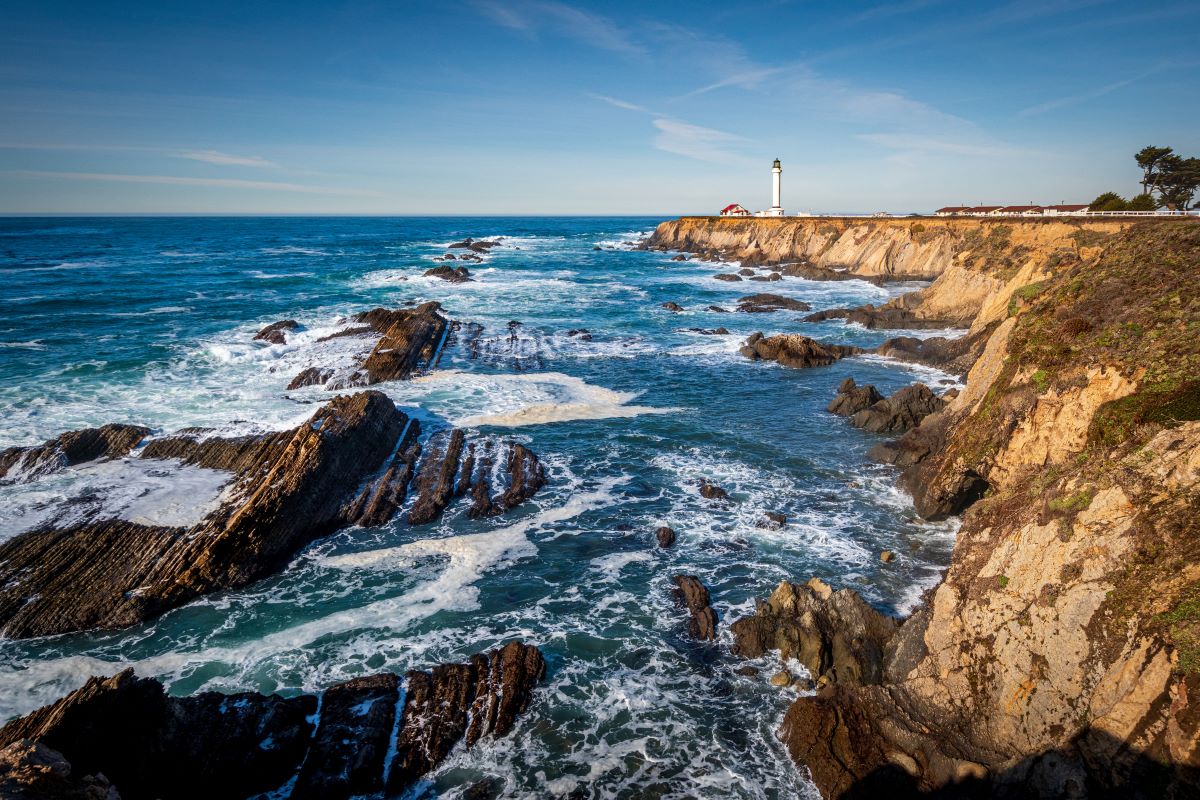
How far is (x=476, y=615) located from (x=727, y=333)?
94.1ft

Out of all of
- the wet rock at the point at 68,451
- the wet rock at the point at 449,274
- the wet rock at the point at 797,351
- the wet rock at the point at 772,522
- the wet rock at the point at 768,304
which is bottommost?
the wet rock at the point at 772,522

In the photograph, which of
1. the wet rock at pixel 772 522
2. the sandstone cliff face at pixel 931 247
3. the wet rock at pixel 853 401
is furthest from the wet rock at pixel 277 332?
the sandstone cliff face at pixel 931 247

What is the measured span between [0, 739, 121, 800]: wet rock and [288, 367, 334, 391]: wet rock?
21.0 meters

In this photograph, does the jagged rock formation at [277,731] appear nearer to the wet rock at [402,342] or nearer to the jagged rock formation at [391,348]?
the jagged rock formation at [391,348]

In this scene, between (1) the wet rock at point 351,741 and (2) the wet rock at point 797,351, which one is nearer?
(1) the wet rock at point 351,741

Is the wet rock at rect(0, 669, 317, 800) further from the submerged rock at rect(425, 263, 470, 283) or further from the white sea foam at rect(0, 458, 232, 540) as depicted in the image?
the submerged rock at rect(425, 263, 470, 283)

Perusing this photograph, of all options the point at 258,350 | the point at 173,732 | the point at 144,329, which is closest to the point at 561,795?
the point at 173,732

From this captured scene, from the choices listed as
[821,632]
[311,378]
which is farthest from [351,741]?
[311,378]

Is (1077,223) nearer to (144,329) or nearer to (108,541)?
(108,541)

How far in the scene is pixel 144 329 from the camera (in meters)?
36.8

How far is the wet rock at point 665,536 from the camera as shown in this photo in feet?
46.6

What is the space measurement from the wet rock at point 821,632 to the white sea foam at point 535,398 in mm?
12780

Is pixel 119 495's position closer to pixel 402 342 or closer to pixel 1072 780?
pixel 402 342

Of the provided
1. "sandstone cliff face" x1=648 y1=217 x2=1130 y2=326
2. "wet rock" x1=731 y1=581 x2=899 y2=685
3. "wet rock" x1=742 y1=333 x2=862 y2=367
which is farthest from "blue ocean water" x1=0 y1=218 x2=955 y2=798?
"sandstone cliff face" x1=648 y1=217 x2=1130 y2=326
